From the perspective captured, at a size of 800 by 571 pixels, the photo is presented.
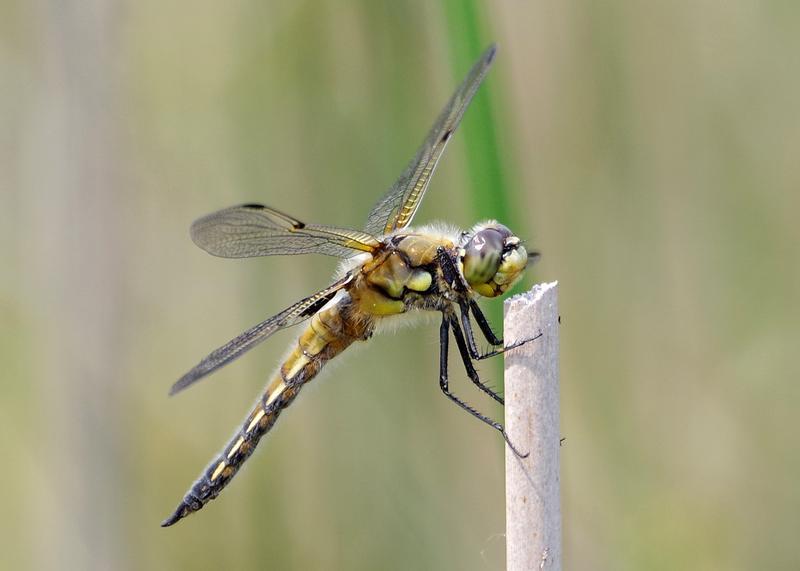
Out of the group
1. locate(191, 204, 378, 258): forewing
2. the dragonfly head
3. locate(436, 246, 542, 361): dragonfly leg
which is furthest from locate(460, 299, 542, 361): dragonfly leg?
locate(191, 204, 378, 258): forewing

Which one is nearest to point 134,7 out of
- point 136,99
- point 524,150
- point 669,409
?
point 136,99

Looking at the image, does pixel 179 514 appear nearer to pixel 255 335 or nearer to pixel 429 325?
pixel 255 335

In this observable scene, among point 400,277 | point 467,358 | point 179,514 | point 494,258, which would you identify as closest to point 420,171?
point 400,277

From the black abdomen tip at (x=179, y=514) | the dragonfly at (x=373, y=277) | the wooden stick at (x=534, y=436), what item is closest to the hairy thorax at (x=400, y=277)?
the dragonfly at (x=373, y=277)

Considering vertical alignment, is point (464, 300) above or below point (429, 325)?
below

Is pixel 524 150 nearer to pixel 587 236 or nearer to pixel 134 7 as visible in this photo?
pixel 587 236
